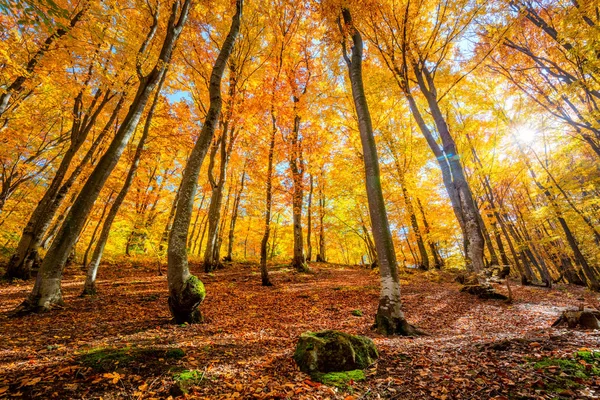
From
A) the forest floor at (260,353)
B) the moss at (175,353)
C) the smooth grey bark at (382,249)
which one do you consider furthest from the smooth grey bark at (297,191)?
the moss at (175,353)

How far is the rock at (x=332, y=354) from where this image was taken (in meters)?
3.40

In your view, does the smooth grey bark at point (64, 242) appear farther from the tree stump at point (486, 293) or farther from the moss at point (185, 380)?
the tree stump at point (486, 293)

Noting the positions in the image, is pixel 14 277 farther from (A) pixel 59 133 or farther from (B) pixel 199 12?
(B) pixel 199 12

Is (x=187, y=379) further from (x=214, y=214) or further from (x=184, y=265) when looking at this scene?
(x=214, y=214)

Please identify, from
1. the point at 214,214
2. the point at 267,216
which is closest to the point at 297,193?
the point at 267,216

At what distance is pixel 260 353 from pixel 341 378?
1.48 metres

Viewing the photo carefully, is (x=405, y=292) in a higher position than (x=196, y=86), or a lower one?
lower

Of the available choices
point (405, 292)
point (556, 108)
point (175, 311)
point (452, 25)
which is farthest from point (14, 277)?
point (556, 108)

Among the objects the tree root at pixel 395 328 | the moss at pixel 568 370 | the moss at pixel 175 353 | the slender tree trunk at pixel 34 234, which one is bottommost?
the tree root at pixel 395 328

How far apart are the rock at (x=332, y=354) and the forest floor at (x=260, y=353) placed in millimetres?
165

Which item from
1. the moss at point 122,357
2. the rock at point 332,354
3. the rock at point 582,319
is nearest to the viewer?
the moss at point 122,357

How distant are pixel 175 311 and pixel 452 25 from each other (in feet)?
41.0

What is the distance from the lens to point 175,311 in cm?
539

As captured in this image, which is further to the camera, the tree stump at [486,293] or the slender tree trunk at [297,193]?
the slender tree trunk at [297,193]
